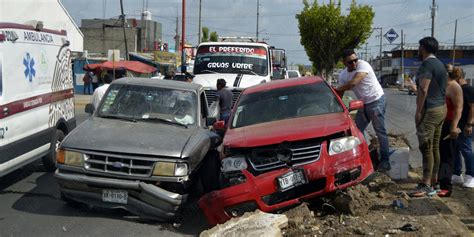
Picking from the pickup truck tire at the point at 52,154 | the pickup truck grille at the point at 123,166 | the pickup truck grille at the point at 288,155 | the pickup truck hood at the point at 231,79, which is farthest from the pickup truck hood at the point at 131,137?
the pickup truck hood at the point at 231,79

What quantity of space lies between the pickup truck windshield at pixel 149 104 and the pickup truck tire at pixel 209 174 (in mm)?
731

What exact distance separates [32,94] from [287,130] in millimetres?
4431

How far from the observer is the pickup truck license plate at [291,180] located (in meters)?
6.25

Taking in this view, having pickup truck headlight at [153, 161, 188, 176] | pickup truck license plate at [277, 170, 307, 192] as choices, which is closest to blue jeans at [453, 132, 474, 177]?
pickup truck license plate at [277, 170, 307, 192]

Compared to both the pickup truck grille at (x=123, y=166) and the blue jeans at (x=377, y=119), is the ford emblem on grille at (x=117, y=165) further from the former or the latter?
the blue jeans at (x=377, y=119)

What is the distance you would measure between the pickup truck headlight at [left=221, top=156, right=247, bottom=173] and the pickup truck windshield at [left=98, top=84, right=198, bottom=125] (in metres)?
1.58

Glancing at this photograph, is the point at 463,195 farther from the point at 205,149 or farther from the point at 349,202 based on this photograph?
the point at 205,149

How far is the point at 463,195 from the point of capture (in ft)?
26.2

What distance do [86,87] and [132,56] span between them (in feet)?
35.0

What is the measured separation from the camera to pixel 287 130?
671cm

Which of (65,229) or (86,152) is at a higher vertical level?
(86,152)

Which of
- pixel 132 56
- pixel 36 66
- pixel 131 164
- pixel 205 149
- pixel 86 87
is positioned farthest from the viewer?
pixel 132 56

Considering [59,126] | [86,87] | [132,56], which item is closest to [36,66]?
[59,126]

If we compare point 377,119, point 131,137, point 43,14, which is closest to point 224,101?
point 377,119
